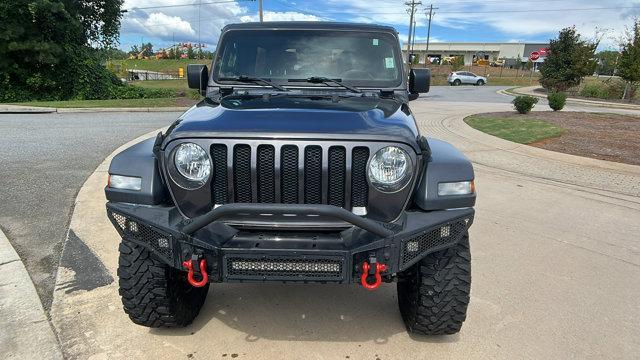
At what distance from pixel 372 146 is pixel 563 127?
10.9 m

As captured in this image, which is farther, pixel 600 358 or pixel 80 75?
pixel 80 75

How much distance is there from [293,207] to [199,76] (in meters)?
1.99

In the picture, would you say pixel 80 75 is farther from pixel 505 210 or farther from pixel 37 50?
pixel 505 210

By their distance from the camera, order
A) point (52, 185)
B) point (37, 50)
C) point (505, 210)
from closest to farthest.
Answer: point (505, 210), point (52, 185), point (37, 50)

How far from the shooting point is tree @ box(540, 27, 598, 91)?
30.4 metres

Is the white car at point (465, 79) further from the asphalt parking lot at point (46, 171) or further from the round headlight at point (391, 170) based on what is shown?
the round headlight at point (391, 170)

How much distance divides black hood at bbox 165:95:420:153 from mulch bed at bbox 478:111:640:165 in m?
7.18

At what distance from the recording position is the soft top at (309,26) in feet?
11.9

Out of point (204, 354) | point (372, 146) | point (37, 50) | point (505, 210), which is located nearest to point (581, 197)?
point (505, 210)

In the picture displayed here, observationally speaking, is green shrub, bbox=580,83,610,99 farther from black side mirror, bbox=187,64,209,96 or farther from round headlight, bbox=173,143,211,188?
round headlight, bbox=173,143,211,188

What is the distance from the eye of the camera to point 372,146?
2328 mm

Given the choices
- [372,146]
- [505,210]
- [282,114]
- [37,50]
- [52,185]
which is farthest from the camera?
[37,50]

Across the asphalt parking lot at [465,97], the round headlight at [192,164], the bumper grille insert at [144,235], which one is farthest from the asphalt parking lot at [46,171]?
the asphalt parking lot at [465,97]

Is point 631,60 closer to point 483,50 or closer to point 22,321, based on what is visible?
point 22,321
